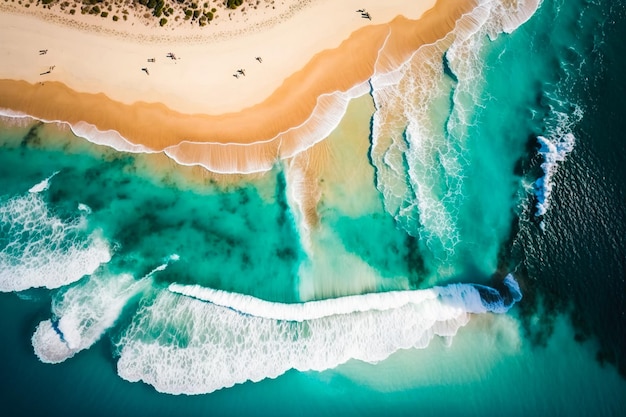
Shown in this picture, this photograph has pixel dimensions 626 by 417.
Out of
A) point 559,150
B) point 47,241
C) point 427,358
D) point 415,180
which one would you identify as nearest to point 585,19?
point 559,150

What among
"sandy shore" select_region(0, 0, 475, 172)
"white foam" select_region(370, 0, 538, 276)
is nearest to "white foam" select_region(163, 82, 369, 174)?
"sandy shore" select_region(0, 0, 475, 172)

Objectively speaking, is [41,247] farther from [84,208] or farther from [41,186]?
[41,186]

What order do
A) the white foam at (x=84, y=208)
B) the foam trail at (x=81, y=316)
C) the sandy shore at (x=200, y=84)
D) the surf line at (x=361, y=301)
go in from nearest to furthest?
the foam trail at (x=81, y=316)
the surf line at (x=361, y=301)
the white foam at (x=84, y=208)
the sandy shore at (x=200, y=84)

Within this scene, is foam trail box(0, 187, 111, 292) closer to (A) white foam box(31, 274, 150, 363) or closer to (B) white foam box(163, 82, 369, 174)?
(A) white foam box(31, 274, 150, 363)

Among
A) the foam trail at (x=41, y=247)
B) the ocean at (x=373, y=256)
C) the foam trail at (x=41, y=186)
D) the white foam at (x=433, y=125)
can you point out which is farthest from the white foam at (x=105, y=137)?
the white foam at (x=433, y=125)

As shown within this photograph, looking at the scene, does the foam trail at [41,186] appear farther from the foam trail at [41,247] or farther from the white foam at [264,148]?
the white foam at [264,148]

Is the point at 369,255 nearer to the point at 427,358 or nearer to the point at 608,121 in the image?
the point at 427,358
